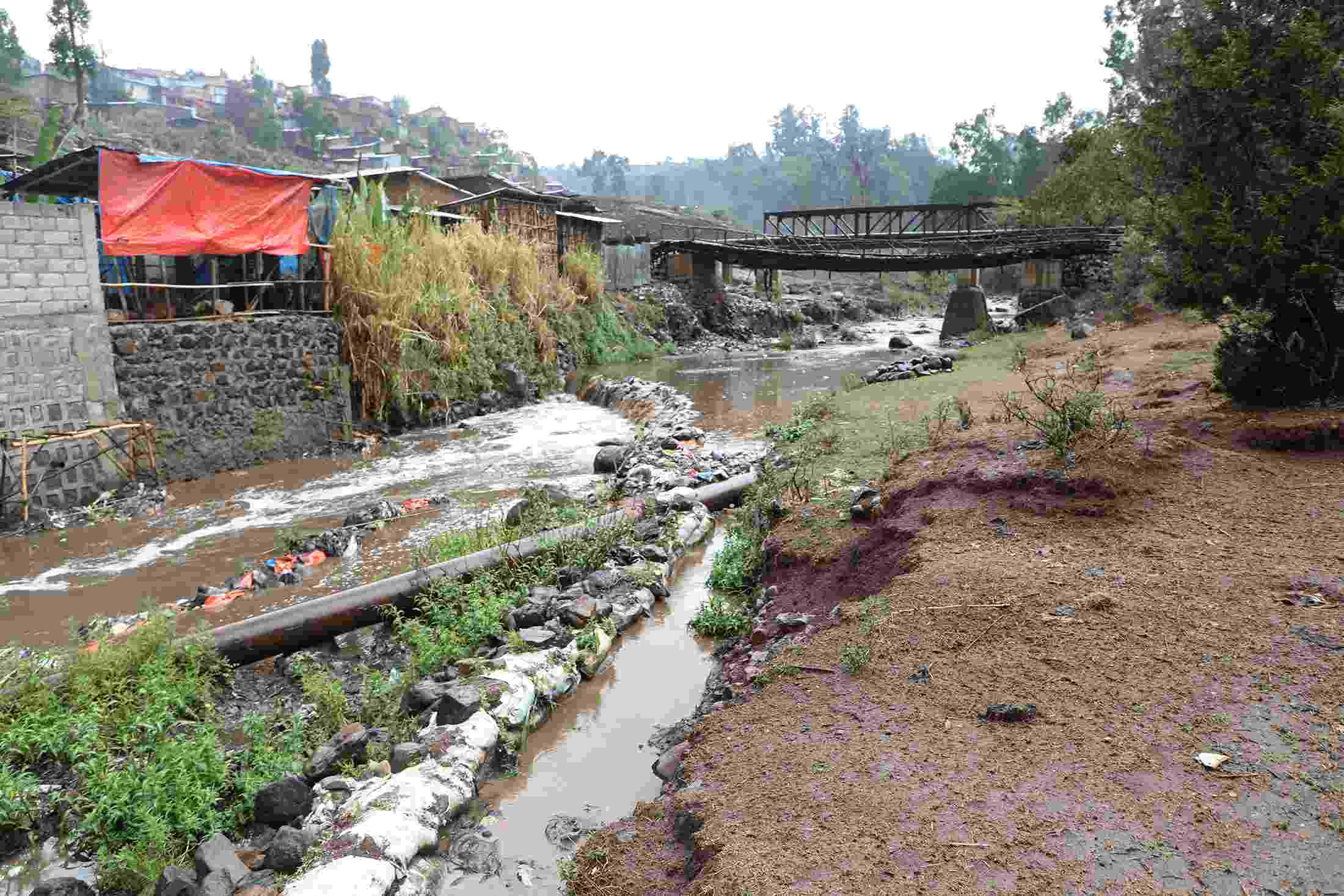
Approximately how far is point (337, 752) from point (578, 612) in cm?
193

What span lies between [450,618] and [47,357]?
23.2 ft

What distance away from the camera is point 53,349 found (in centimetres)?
979

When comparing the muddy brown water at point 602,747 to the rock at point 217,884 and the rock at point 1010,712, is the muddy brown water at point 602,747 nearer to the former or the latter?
the rock at point 217,884

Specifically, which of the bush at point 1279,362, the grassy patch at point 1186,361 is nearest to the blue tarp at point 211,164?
the bush at point 1279,362

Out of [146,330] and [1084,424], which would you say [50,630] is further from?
[1084,424]

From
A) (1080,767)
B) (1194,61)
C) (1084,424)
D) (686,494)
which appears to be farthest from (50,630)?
(1194,61)

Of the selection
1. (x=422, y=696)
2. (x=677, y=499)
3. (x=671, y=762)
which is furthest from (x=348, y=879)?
(x=677, y=499)

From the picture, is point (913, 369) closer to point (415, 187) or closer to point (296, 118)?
point (415, 187)

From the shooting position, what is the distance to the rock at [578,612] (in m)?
5.97

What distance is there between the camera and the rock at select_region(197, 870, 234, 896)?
346 cm

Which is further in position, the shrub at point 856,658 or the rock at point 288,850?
the shrub at point 856,658

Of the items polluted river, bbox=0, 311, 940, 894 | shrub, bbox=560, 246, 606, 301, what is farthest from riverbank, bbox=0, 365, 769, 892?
shrub, bbox=560, 246, 606, 301

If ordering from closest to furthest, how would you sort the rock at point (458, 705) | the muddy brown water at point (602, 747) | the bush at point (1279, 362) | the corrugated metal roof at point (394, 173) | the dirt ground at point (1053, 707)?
the dirt ground at point (1053, 707) < the muddy brown water at point (602, 747) < the rock at point (458, 705) < the bush at point (1279, 362) < the corrugated metal roof at point (394, 173)

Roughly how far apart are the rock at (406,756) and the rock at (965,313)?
22.9m
